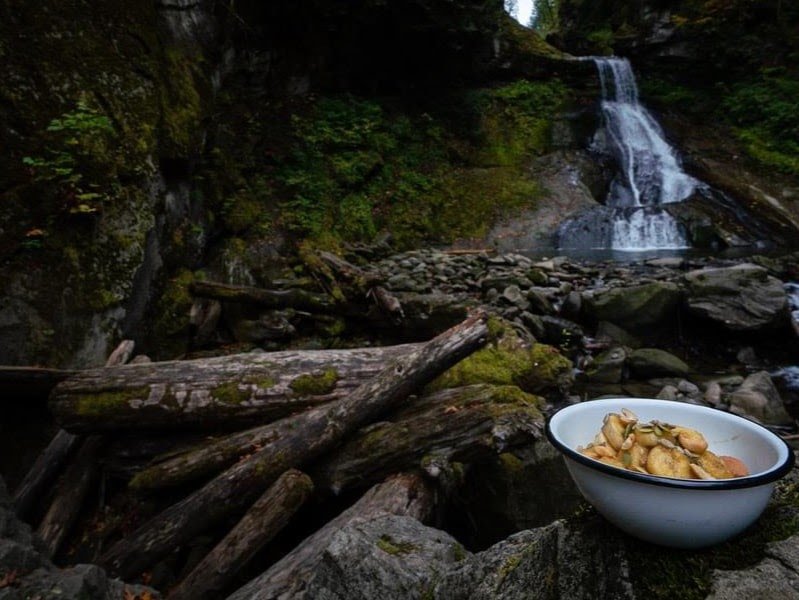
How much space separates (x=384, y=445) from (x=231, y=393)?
113 centimetres

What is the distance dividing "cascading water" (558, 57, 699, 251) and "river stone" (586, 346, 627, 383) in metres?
6.73

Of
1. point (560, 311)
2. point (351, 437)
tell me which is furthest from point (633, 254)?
point (351, 437)

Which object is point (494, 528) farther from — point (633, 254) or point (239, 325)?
point (633, 254)

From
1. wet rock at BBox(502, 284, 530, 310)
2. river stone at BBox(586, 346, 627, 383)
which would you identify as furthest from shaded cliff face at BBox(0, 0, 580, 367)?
river stone at BBox(586, 346, 627, 383)

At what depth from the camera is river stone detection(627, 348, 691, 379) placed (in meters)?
4.82

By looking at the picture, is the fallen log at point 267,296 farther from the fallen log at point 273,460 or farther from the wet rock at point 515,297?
the fallen log at point 273,460

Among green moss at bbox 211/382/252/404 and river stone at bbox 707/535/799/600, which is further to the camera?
green moss at bbox 211/382/252/404

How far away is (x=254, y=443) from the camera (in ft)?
8.99

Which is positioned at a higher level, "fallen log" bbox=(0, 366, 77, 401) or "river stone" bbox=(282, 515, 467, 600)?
"fallen log" bbox=(0, 366, 77, 401)

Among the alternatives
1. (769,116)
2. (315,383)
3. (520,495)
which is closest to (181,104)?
(315,383)

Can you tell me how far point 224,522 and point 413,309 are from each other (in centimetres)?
351

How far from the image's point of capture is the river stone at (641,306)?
A: 5621mm

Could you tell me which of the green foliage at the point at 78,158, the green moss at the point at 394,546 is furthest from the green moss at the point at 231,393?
the green foliage at the point at 78,158

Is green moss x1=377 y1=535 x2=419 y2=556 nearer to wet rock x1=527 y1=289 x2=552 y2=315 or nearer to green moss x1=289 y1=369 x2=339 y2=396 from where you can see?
green moss x1=289 y1=369 x2=339 y2=396
